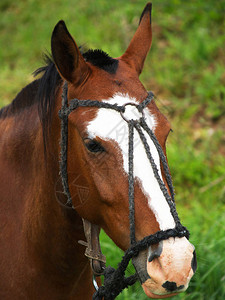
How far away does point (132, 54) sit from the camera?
2.21m

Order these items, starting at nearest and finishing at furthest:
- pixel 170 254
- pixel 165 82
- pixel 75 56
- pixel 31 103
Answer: pixel 170 254
pixel 75 56
pixel 31 103
pixel 165 82

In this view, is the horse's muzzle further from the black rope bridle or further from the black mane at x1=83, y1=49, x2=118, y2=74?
the black mane at x1=83, y1=49, x2=118, y2=74

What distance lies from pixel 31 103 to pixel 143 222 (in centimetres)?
96

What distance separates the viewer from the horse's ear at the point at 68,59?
1911 mm

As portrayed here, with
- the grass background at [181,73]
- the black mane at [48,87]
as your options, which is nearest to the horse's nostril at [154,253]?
the black mane at [48,87]

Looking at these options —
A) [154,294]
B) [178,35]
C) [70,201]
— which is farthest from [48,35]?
[154,294]

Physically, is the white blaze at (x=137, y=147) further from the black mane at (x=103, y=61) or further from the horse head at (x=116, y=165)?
the black mane at (x=103, y=61)

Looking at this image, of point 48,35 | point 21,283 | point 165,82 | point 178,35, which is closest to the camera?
point 21,283

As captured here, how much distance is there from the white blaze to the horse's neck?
0.34m

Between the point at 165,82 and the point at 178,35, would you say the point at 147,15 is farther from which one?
the point at 178,35

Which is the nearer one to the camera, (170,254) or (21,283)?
(170,254)

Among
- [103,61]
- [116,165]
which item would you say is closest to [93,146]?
[116,165]

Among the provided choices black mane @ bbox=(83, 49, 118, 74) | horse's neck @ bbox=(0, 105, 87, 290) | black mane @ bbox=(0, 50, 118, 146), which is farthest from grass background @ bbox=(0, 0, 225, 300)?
black mane @ bbox=(83, 49, 118, 74)

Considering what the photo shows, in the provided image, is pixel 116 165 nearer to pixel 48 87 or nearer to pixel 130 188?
pixel 130 188
